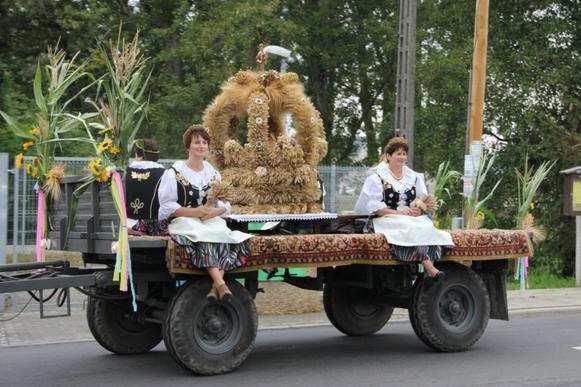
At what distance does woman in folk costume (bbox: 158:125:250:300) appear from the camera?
7.91 m

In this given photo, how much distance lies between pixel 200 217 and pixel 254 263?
64 centimetres

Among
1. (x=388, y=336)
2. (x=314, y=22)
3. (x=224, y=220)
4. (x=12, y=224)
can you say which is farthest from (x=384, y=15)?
(x=224, y=220)

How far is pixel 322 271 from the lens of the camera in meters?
9.61

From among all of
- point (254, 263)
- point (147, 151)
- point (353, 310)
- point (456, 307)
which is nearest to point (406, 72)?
point (353, 310)

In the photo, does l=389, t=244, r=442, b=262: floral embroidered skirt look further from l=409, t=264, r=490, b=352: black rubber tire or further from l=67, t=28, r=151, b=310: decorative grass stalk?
l=67, t=28, r=151, b=310: decorative grass stalk

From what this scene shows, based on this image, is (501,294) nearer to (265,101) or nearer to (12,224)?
(265,101)

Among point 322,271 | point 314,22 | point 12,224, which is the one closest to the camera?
point 322,271

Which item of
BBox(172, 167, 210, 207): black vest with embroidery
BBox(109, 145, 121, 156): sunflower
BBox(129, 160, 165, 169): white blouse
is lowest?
BBox(172, 167, 210, 207): black vest with embroidery

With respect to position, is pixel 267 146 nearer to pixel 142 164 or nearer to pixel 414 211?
pixel 142 164

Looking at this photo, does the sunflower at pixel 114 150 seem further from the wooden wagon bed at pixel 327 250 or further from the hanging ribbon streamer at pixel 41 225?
the hanging ribbon streamer at pixel 41 225

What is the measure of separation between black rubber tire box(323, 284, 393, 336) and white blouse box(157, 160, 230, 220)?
234 cm

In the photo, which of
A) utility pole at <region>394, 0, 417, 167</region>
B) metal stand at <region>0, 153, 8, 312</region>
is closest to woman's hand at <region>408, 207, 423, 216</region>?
metal stand at <region>0, 153, 8, 312</region>

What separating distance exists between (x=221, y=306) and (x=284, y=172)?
205 cm

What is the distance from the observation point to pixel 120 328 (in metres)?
9.29
